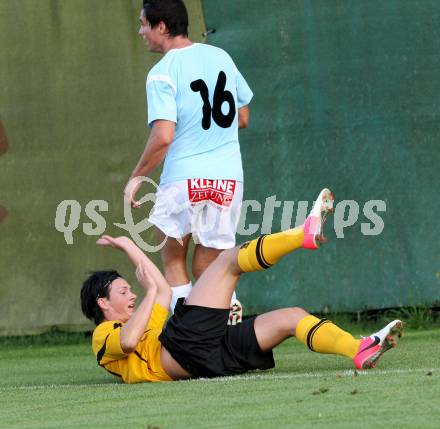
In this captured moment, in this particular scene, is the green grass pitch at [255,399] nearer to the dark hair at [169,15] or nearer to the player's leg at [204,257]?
the player's leg at [204,257]

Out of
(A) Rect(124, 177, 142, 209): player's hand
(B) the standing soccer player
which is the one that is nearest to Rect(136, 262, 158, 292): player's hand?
(A) Rect(124, 177, 142, 209): player's hand

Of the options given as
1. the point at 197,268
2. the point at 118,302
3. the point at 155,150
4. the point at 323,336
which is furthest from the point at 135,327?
the point at 197,268

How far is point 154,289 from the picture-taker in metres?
4.88

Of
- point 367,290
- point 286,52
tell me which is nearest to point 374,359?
point 367,290

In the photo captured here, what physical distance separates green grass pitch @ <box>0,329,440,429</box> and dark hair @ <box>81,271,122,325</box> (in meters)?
0.30

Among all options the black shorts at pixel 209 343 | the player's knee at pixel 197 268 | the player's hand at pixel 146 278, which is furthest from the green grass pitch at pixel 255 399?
the player's knee at pixel 197 268

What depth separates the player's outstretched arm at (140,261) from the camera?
4.90 metres

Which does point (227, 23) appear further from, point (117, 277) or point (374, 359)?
point (374, 359)

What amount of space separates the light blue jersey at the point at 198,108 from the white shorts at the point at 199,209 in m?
0.05

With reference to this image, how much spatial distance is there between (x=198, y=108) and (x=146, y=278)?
3.60 feet

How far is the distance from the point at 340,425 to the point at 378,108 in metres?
3.88

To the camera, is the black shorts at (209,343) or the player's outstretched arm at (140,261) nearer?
the black shorts at (209,343)

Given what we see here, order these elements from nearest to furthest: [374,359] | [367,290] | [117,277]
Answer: [374,359] < [117,277] < [367,290]

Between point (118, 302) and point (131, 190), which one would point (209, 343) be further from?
point (131, 190)
